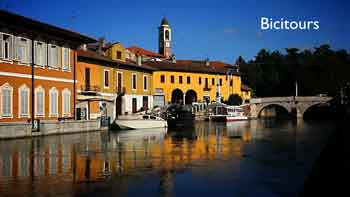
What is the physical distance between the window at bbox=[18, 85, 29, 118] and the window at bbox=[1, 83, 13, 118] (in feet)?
3.02

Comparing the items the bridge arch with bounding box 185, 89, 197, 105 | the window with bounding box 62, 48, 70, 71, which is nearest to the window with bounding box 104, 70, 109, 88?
the window with bounding box 62, 48, 70, 71

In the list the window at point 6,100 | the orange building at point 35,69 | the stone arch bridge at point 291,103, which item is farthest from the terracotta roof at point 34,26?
the stone arch bridge at point 291,103

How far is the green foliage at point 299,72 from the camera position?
96750mm

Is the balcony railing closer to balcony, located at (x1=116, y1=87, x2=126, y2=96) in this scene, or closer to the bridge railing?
balcony, located at (x1=116, y1=87, x2=126, y2=96)

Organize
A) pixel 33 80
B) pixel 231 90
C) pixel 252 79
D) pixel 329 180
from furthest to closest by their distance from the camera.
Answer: pixel 252 79, pixel 231 90, pixel 33 80, pixel 329 180

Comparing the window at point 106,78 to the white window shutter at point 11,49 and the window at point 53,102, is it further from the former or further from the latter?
the white window shutter at point 11,49

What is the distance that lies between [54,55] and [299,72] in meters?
76.2

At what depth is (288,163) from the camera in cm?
1658

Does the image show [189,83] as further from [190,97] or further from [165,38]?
[165,38]

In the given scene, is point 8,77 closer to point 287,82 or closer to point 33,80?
point 33,80

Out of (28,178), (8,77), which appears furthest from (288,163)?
(8,77)

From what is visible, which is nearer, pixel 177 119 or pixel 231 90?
pixel 177 119

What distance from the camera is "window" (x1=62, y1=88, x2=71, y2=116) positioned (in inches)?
1426

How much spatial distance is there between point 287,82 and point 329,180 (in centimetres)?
9761
